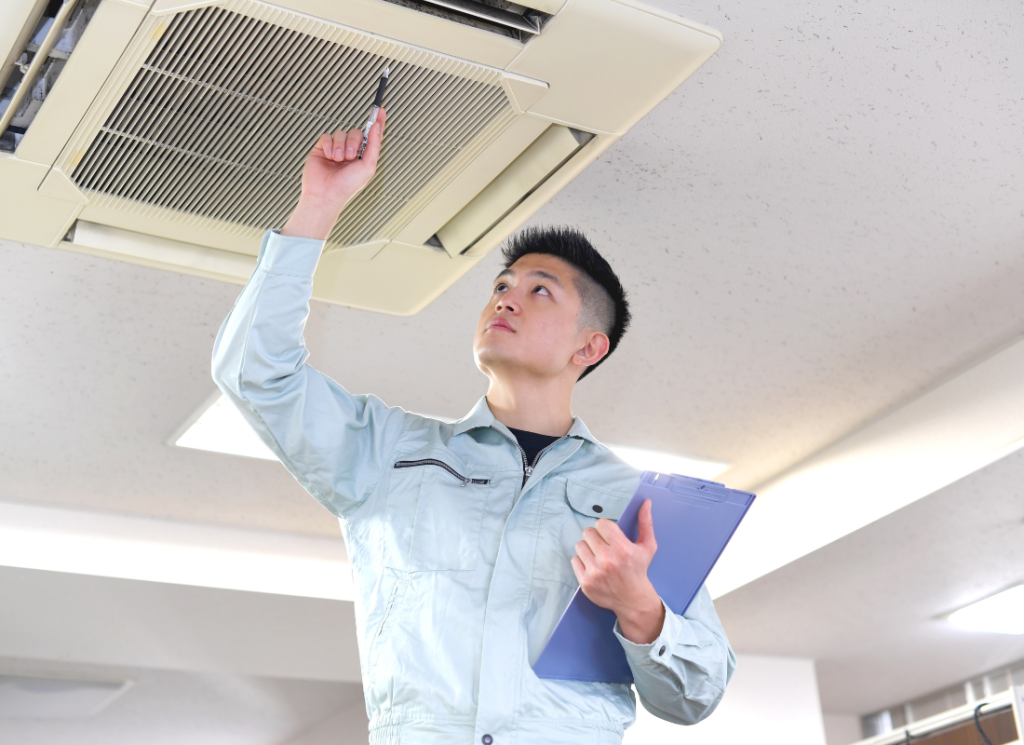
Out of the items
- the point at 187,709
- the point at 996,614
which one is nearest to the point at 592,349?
the point at 996,614

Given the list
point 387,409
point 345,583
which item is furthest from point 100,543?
point 387,409

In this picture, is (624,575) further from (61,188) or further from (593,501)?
(61,188)

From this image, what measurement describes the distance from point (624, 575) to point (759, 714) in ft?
11.2

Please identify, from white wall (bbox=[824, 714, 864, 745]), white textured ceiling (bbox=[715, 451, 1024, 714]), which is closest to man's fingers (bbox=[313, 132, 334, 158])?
white textured ceiling (bbox=[715, 451, 1024, 714])

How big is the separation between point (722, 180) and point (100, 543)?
2.54 metres

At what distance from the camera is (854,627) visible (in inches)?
164

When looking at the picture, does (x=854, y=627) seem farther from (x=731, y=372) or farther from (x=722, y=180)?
(x=722, y=180)

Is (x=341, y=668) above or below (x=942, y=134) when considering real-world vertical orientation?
below

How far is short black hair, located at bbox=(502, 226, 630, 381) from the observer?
1.90 meters

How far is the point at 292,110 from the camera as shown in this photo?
154 cm

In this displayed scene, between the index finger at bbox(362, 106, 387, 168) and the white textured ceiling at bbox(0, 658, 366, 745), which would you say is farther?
the white textured ceiling at bbox(0, 658, 366, 745)

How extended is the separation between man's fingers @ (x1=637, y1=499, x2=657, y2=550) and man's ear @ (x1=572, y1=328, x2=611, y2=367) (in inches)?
22.0

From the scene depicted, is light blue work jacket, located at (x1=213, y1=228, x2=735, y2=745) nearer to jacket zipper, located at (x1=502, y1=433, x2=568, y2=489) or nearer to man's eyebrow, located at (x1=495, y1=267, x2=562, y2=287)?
jacket zipper, located at (x1=502, y1=433, x2=568, y2=489)

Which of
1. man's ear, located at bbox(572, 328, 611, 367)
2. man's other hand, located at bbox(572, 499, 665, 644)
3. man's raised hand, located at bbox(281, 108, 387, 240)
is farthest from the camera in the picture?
man's ear, located at bbox(572, 328, 611, 367)
